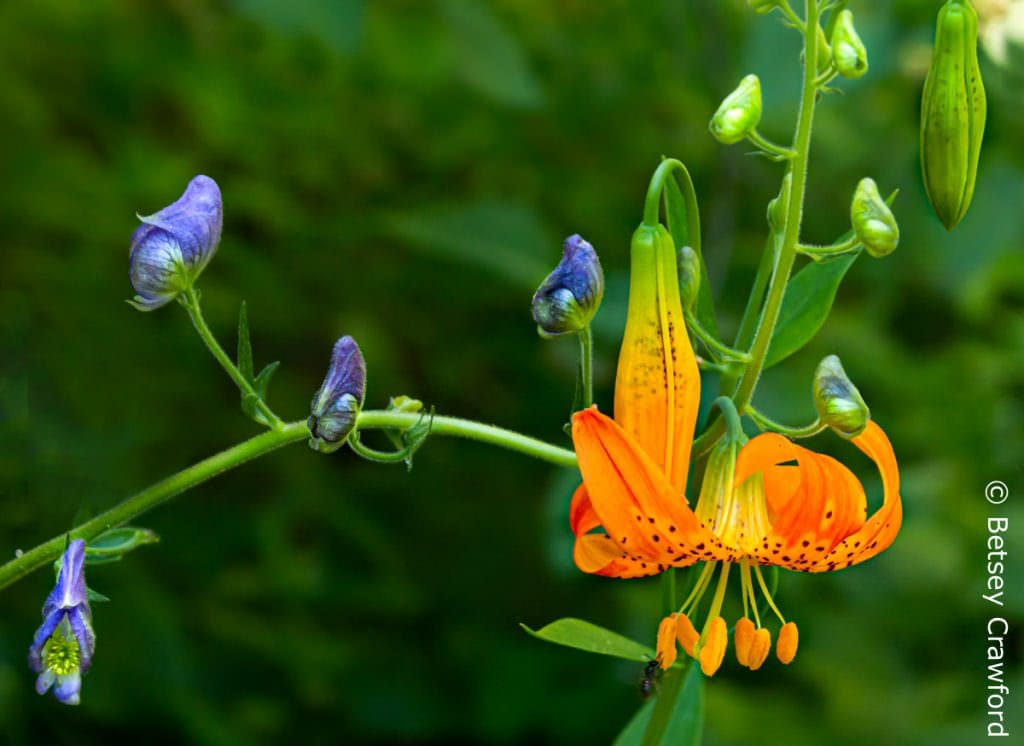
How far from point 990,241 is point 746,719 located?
3.46 feet

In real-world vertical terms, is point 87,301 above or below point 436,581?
above

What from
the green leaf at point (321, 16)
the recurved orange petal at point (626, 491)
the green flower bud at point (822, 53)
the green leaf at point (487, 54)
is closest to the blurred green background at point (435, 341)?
the green leaf at point (487, 54)

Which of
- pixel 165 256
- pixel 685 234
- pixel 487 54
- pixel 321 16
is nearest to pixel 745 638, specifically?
pixel 685 234

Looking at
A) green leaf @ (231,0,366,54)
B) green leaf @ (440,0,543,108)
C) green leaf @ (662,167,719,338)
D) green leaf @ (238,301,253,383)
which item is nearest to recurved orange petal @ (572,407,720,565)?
green leaf @ (662,167,719,338)

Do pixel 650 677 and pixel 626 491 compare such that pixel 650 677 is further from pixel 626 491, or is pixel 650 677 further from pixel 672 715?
pixel 626 491

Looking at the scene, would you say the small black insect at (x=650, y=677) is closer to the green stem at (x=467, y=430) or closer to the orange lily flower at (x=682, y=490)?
the orange lily flower at (x=682, y=490)

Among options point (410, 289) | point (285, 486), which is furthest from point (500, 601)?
point (410, 289)

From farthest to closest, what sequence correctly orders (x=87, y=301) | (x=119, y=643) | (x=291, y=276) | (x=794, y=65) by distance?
(x=291, y=276), (x=87, y=301), (x=119, y=643), (x=794, y=65)

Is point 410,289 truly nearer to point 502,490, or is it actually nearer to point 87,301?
point 502,490

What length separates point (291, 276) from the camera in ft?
9.89

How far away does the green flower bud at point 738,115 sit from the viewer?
3.54ft

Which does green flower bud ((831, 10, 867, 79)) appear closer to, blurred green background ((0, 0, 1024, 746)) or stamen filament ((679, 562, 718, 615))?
stamen filament ((679, 562, 718, 615))

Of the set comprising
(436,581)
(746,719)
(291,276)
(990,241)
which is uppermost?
(990,241)

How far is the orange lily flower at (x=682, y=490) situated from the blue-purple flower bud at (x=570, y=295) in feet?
0.12
